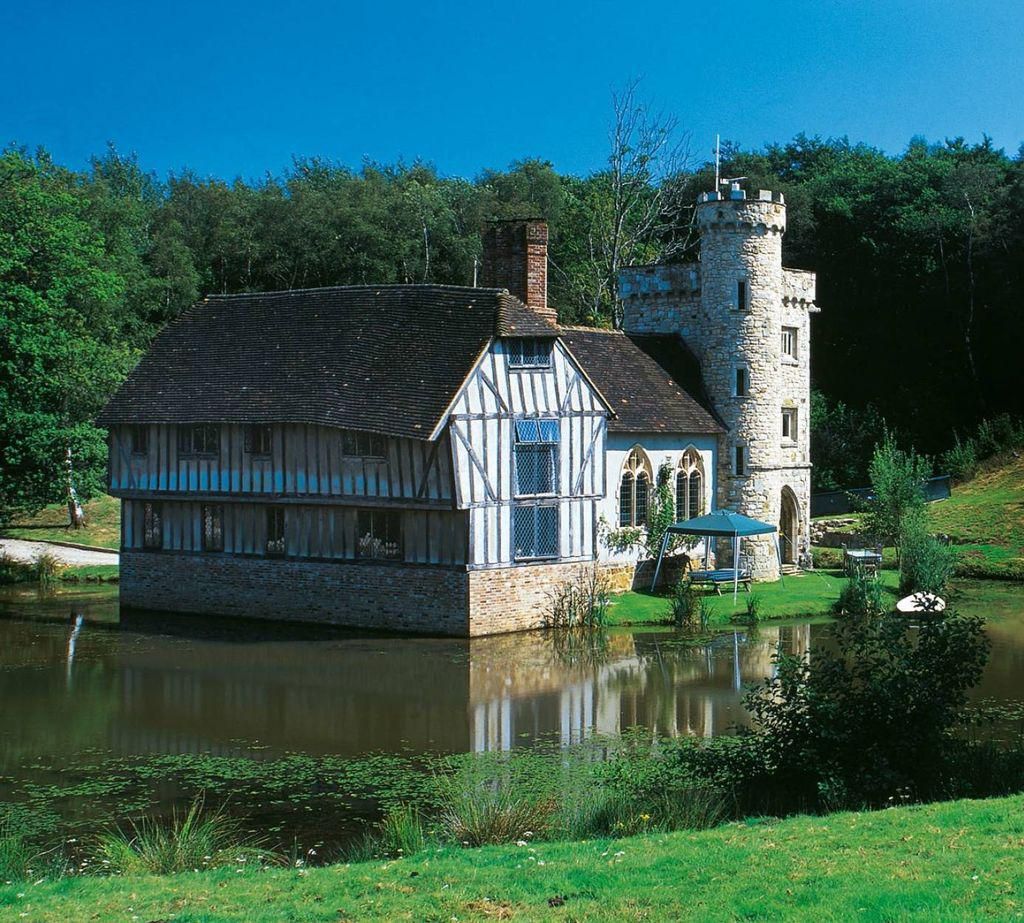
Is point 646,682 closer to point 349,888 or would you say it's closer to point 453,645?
point 453,645

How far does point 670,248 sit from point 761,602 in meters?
26.5

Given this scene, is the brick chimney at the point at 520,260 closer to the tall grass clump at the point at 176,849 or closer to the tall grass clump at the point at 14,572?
the tall grass clump at the point at 14,572

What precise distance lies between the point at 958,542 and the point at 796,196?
23.6 m

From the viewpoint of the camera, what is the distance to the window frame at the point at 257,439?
91.2ft

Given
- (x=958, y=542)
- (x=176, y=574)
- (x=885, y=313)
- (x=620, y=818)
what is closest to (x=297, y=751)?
(x=620, y=818)

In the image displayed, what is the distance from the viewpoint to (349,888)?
386 inches

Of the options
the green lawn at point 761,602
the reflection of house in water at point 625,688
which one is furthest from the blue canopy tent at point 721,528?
the reflection of house in water at point 625,688

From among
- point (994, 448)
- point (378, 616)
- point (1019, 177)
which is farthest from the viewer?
point (1019, 177)

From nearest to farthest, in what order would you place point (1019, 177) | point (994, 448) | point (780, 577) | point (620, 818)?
point (620, 818)
point (780, 577)
point (994, 448)
point (1019, 177)

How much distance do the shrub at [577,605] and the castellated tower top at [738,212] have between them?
9651 mm

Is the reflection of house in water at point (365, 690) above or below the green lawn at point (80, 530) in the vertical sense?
below

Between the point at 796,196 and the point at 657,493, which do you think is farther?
the point at 796,196

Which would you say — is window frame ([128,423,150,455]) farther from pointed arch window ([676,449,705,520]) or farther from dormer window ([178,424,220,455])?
pointed arch window ([676,449,705,520])

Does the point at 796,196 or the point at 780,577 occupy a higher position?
the point at 796,196
